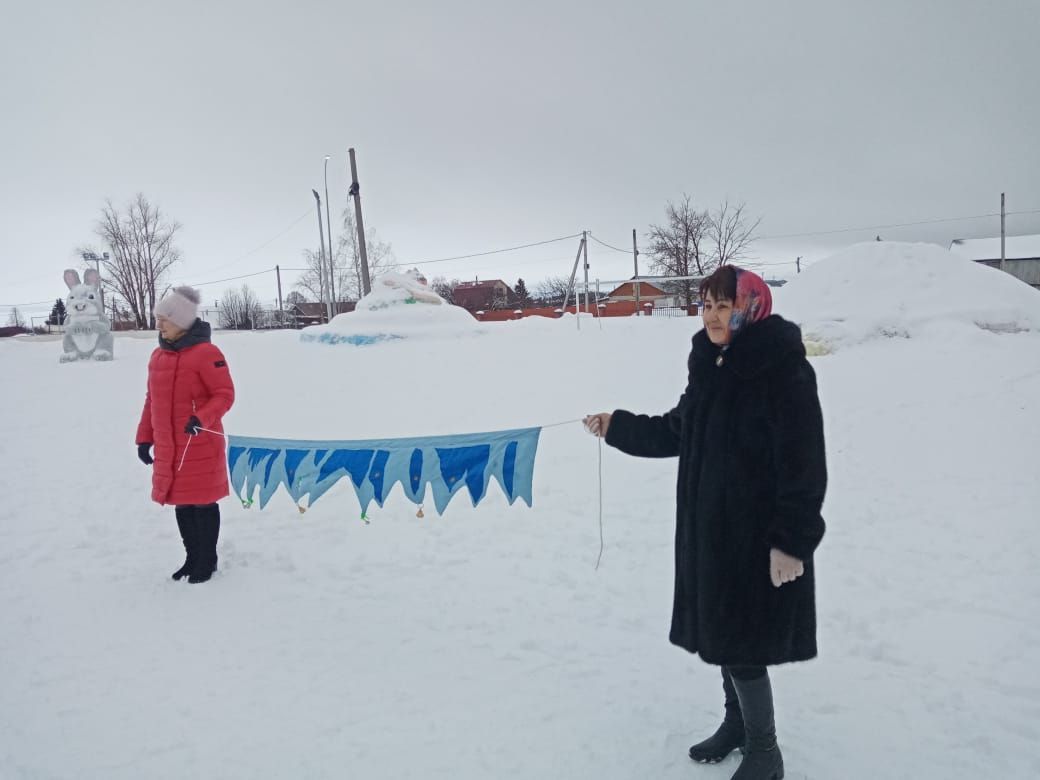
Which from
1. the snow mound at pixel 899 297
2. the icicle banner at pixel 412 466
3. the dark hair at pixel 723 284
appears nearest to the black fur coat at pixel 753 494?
the dark hair at pixel 723 284

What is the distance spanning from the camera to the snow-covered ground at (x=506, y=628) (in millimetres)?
2682

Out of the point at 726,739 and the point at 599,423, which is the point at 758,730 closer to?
the point at 726,739

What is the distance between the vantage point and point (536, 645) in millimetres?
3523

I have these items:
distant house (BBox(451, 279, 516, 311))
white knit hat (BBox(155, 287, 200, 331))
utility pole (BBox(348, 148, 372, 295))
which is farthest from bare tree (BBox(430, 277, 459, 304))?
white knit hat (BBox(155, 287, 200, 331))

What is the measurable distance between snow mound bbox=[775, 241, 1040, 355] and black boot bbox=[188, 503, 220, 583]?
10.4 m

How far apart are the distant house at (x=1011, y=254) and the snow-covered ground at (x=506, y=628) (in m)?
55.0

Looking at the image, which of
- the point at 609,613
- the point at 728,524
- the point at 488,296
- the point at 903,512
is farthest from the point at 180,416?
the point at 488,296

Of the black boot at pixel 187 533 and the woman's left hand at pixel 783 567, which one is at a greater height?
the woman's left hand at pixel 783 567

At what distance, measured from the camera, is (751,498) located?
2.25 meters

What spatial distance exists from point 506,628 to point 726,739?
4.80 ft

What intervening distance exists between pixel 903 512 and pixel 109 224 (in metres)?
53.7

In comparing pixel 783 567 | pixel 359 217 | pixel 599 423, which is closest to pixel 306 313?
pixel 359 217

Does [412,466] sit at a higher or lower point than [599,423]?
lower

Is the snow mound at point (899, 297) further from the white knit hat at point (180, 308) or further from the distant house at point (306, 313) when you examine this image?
the distant house at point (306, 313)
